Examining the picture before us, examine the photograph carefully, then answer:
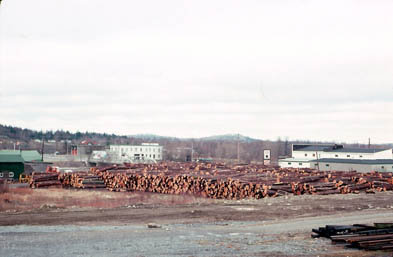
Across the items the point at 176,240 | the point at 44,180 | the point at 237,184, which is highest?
the point at 237,184

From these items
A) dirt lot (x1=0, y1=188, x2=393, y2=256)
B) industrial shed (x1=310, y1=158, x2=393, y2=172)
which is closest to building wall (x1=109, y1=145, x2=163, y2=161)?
industrial shed (x1=310, y1=158, x2=393, y2=172)

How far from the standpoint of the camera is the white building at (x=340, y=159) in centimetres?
6131

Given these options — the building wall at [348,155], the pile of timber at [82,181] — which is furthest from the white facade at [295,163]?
the pile of timber at [82,181]

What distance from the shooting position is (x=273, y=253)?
1509cm

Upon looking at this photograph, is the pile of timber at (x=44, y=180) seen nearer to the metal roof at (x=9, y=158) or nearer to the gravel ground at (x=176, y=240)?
the metal roof at (x=9, y=158)

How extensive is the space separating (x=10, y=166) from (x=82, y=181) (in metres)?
25.3

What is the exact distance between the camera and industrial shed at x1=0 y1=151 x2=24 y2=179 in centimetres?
6112

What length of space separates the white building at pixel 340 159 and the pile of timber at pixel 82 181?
2997cm

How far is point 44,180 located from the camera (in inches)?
1650

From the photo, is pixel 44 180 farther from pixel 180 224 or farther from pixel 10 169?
pixel 180 224

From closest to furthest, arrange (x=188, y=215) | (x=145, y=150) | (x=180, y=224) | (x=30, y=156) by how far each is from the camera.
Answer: (x=180, y=224) < (x=188, y=215) < (x=30, y=156) < (x=145, y=150)

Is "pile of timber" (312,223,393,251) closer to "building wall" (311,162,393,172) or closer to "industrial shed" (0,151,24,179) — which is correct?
"building wall" (311,162,393,172)

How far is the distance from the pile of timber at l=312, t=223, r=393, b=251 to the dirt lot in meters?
0.48

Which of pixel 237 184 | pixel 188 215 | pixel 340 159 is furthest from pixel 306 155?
pixel 188 215
